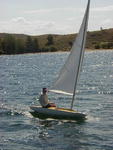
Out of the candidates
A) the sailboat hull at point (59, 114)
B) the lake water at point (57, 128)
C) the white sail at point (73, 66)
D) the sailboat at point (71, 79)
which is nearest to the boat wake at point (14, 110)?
the lake water at point (57, 128)

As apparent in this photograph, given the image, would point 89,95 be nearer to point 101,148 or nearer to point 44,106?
point 44,106

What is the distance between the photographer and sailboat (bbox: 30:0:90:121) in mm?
38094

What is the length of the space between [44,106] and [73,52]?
5.92 metres

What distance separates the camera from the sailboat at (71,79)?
3809cm

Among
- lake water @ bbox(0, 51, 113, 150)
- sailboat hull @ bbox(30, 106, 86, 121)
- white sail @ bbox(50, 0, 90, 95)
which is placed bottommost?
Answer: lake water @ bbox(0, 51, 113, 150)

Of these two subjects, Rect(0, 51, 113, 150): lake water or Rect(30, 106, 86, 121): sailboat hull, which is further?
Rect(30, 106, 86, 121): sailboat hull

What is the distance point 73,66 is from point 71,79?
129 cm

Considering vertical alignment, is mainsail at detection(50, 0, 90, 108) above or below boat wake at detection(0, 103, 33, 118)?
above

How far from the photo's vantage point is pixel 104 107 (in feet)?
154

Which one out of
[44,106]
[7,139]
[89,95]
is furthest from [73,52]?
[89,95]

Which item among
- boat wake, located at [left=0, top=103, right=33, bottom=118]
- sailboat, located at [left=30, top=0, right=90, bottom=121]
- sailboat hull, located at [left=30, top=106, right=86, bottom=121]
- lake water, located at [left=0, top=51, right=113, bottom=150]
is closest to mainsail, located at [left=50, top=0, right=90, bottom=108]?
sailboat, located at [left=30, top=0, right=90, bottom=121]

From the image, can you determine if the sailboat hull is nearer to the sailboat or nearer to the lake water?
the sailboat

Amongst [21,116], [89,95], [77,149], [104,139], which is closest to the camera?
[77,149]

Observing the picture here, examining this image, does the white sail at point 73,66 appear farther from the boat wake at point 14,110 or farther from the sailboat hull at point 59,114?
the boat wake at point 14,110
